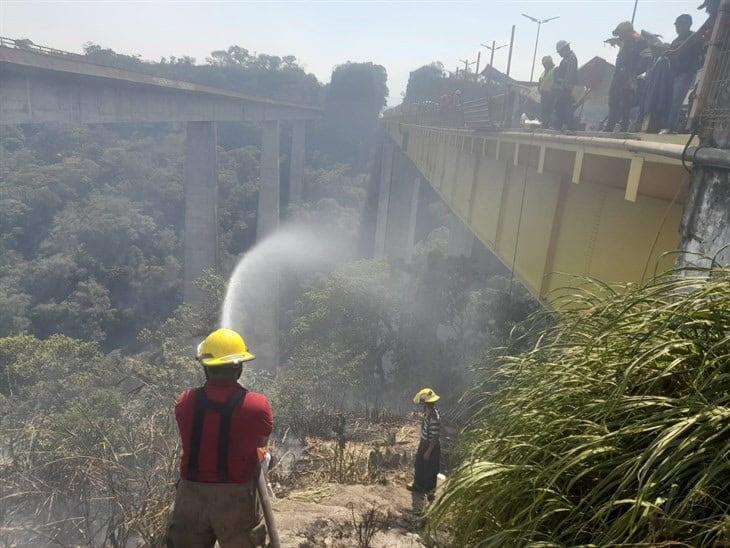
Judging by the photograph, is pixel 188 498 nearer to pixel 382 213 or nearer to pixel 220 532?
pixel 220 532

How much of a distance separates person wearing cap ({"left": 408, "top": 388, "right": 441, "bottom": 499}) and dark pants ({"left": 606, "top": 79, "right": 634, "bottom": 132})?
4020 millimetres

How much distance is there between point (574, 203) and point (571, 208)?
0.09m

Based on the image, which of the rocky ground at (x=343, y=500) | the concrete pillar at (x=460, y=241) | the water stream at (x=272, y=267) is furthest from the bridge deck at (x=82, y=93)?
the concrete pillar at (x=460, y=241)

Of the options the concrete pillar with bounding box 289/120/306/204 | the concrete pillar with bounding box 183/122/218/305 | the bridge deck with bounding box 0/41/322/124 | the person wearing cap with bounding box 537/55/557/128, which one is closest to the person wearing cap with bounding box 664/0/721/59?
the person wearing cap with bounding box 537/55/557/128

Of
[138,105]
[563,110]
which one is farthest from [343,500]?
[138,105]

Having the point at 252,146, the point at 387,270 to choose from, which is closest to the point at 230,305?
the point at 387,270

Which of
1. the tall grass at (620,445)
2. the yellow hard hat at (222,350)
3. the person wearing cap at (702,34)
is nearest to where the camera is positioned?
the tall grass at (620,445)

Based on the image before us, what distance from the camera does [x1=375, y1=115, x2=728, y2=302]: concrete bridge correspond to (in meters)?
4.02

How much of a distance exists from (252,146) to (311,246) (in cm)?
2219

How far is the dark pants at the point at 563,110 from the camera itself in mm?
7815

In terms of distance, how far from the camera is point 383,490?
5.99 m

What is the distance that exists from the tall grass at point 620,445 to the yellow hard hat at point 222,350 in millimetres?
1299

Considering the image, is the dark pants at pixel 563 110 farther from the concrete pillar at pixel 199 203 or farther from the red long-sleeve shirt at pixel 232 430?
the concrete pillar at pixel 199 203

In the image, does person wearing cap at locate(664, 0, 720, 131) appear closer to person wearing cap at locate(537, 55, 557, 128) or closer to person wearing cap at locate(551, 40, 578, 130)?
person wearing cap at locate(551, 40, 578, 130)
